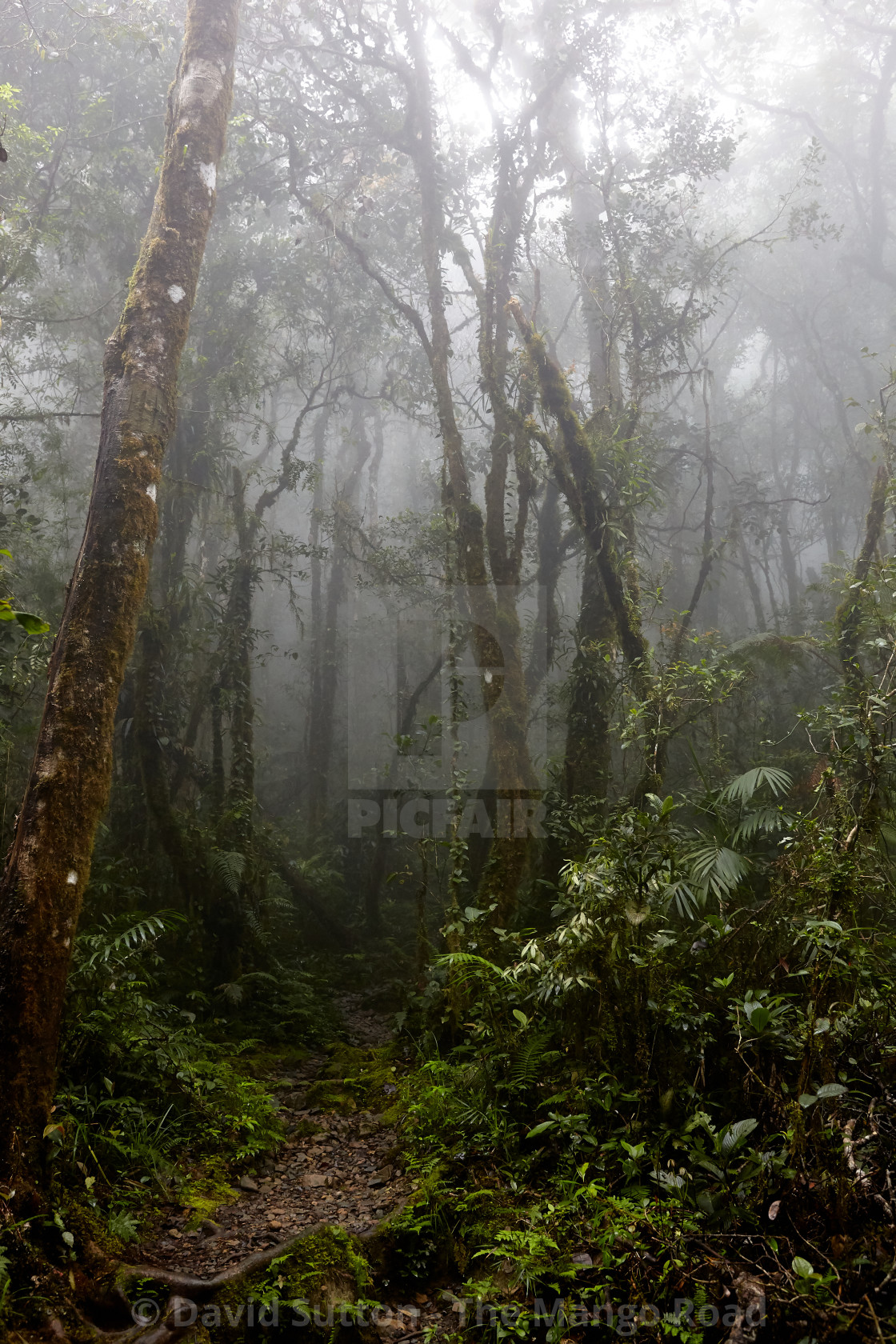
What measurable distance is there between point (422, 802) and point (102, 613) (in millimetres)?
8401

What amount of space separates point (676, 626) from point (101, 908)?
24.7 feet

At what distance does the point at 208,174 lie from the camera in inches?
199

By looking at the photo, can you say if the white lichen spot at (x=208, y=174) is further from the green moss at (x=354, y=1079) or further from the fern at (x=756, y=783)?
the green moss at (x=354, y=1079)

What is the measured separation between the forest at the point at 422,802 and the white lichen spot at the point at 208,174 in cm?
5

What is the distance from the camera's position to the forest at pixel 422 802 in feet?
9.29

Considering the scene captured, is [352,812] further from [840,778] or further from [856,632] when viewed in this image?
[840,778]

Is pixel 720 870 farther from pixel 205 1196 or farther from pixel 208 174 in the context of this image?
pixel 208 174

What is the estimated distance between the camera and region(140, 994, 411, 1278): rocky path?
335 cm

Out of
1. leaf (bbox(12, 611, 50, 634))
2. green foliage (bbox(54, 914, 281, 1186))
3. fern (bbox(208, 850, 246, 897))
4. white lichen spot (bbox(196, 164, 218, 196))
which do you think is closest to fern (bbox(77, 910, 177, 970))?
green foliage (bbox(54, 914, 281, 1186))

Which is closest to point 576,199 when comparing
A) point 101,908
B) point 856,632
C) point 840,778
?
point 856,632

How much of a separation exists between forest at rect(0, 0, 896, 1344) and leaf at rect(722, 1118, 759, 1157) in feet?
0.07

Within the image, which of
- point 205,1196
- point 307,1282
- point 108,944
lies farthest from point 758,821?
point 108,944

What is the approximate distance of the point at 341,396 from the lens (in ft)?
68.5

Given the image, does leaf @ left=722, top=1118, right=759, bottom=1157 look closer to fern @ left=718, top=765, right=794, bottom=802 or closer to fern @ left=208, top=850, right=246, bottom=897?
fern @ left=718, top=765, right=794, bottom=802
